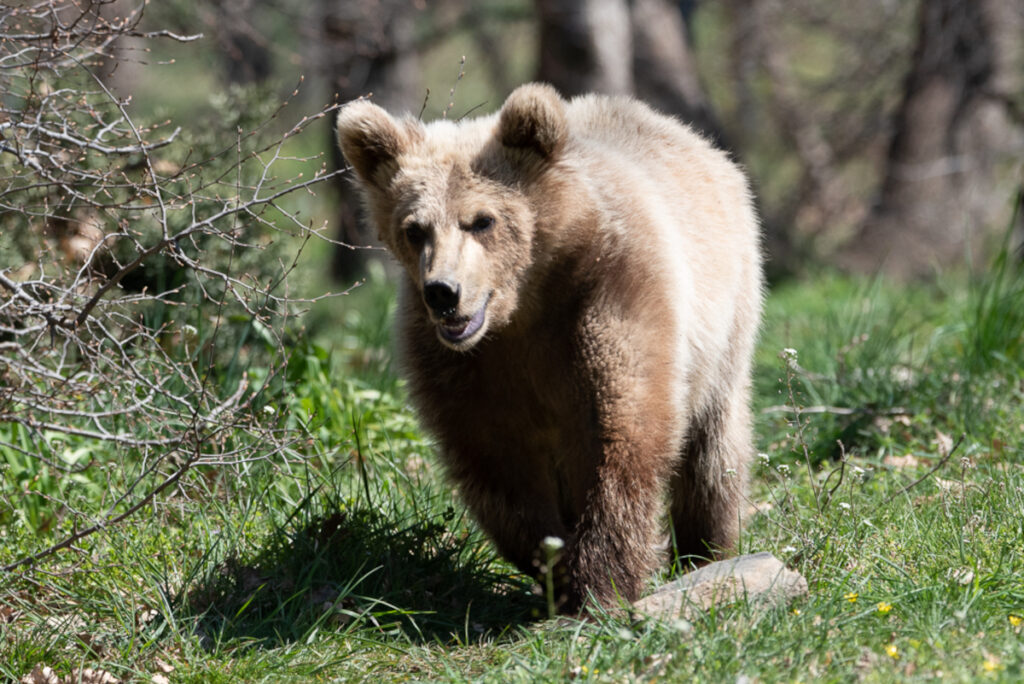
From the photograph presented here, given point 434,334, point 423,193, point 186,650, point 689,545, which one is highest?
point 423,193

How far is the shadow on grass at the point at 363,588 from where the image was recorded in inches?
155

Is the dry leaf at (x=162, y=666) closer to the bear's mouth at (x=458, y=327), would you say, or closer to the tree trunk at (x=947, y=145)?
the bear's mouth at (x=458, y=327)

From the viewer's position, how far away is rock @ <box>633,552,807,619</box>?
3.51 meters

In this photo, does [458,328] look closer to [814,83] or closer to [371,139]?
[371,139]

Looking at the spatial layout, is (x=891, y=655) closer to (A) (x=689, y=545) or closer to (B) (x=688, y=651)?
(B) (x=688, y=651)

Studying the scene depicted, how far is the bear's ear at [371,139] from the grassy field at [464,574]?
104cm

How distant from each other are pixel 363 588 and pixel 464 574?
42 cm

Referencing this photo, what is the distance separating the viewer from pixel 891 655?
3.08 m

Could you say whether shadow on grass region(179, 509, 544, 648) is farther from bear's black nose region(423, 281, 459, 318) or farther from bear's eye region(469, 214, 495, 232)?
bear's eye region(469, 214, 495, 232)

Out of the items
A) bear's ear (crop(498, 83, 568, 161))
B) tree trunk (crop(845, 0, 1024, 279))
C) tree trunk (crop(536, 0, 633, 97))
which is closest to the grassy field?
bear's ear (crop(498, 83, 568, 161))

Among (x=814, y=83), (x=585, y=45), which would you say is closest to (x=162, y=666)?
(x=585, y=45)

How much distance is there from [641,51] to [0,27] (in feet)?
25.9

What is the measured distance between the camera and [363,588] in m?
4.18

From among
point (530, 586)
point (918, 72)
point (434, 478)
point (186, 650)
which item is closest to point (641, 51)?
point (918, 72)
